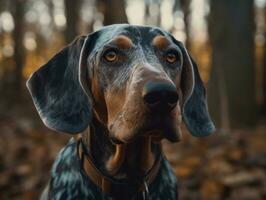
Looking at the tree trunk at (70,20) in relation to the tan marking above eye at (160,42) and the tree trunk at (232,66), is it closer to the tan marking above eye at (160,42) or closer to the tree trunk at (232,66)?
the tree trunk at (232,66)

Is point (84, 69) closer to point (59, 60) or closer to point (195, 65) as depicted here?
point (59, 60)

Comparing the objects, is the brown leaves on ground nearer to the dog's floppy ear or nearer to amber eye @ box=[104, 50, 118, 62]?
the dog's floppy ear

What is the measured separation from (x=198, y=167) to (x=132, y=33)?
3.73 m

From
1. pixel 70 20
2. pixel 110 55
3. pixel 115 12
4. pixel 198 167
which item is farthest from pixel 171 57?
pixel 70 20

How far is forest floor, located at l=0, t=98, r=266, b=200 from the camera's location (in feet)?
21.0

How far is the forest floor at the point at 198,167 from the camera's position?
21.0 feet

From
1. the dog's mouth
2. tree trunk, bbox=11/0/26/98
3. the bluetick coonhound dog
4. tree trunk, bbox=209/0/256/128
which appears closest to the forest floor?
the bluetick coonhound dog

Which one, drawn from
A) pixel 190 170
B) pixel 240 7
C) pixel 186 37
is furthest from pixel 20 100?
pixel 190 170

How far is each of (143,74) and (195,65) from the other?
0.97 m

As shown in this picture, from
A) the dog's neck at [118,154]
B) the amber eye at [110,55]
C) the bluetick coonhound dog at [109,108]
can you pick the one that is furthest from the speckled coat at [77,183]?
the amber eye at [110,55]

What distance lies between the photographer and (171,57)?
3762 mm

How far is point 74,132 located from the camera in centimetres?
382

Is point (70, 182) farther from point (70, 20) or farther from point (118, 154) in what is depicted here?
point (70, 20)

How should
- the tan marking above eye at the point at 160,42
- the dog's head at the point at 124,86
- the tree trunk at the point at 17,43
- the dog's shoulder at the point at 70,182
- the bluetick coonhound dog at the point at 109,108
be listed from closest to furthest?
the dog's head at the point at 124,86, the bluetick coonhound dog at the point at 109,108, the tan marking above eye at the point at 160,42, the dog's shoulder at the point at 70,182, the tree trunk at the point at 17,43
